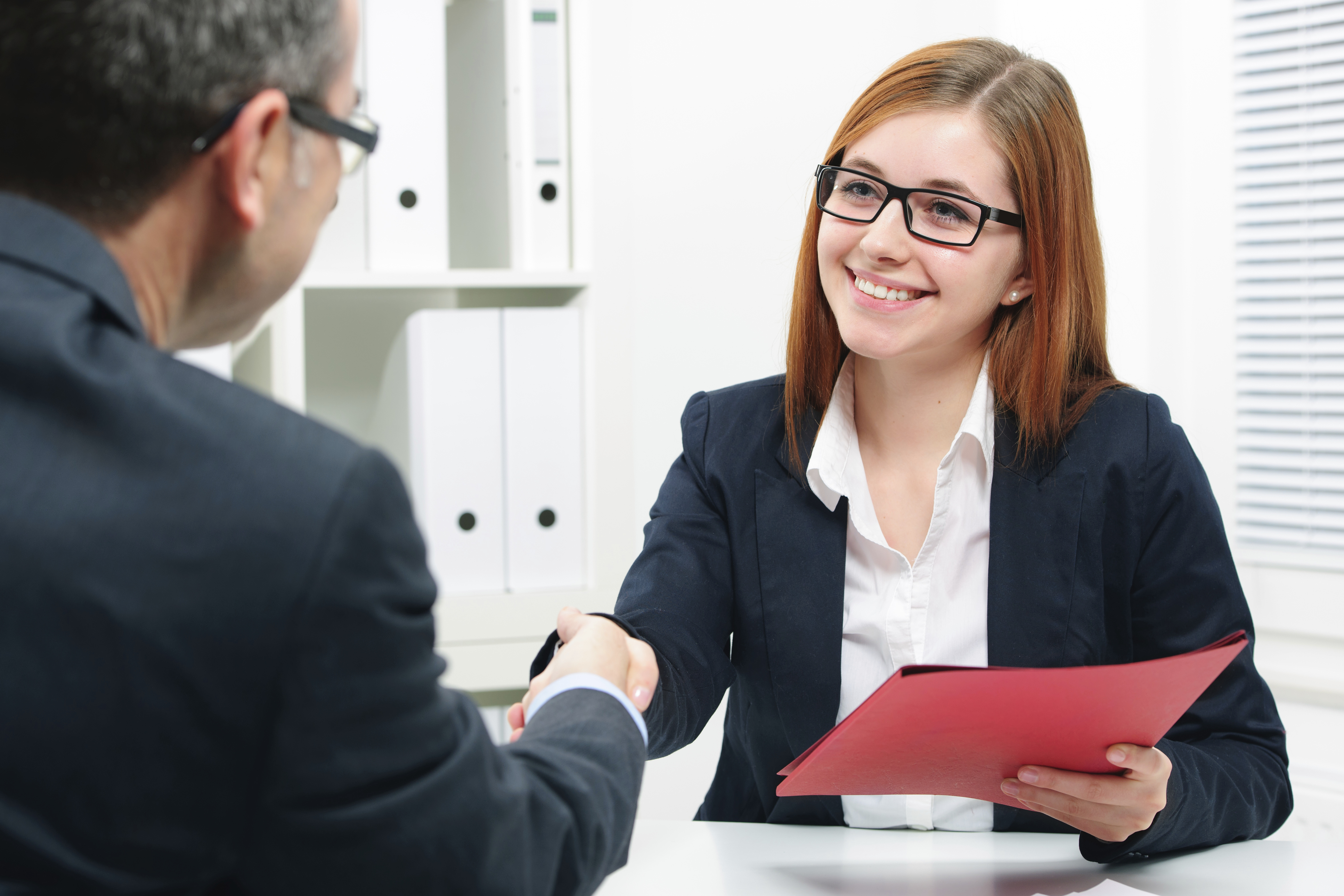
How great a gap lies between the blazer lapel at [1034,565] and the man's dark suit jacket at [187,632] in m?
0.85

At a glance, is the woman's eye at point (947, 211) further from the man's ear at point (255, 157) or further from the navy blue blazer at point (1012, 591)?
the man's ear at point (255, 157)

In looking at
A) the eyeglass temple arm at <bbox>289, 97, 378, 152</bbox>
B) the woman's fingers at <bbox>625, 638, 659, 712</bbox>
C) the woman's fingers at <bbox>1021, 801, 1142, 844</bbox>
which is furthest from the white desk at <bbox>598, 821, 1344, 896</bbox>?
the eyeglass temple arm at <bbox>289, 97, 378, 152</bbox>

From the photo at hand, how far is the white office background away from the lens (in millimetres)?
1818

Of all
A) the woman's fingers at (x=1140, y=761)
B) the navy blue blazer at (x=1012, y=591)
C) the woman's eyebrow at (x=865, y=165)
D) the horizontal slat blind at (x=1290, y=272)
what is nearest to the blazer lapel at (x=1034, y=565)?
the navy blue blazer at (x=1012, y=591)

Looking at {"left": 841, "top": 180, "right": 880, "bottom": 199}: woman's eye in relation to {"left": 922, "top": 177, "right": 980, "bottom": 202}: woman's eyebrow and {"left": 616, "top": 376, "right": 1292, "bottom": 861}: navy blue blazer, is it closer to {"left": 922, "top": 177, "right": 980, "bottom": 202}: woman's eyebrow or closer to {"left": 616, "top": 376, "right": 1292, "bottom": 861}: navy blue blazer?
{"left": 922, "top": 177, "right": 980, "bottom": 202}: woman's eyebrow

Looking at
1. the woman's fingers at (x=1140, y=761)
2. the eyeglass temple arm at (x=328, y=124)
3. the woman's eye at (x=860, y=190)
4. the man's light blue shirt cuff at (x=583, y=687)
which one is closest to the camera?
the eyeglass temple arm at (x=328, y=124)

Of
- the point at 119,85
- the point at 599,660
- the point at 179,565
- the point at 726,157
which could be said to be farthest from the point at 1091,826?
the point at 726,157

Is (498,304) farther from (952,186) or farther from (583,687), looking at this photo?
(583,687)

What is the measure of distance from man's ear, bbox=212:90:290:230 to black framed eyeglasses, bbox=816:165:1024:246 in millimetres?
806

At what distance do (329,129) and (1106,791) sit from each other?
80 cm

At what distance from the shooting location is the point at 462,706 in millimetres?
595

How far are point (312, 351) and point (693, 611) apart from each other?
1.16 meters

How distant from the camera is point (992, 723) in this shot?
86 centimetres

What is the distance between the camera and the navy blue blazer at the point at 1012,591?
119cm
